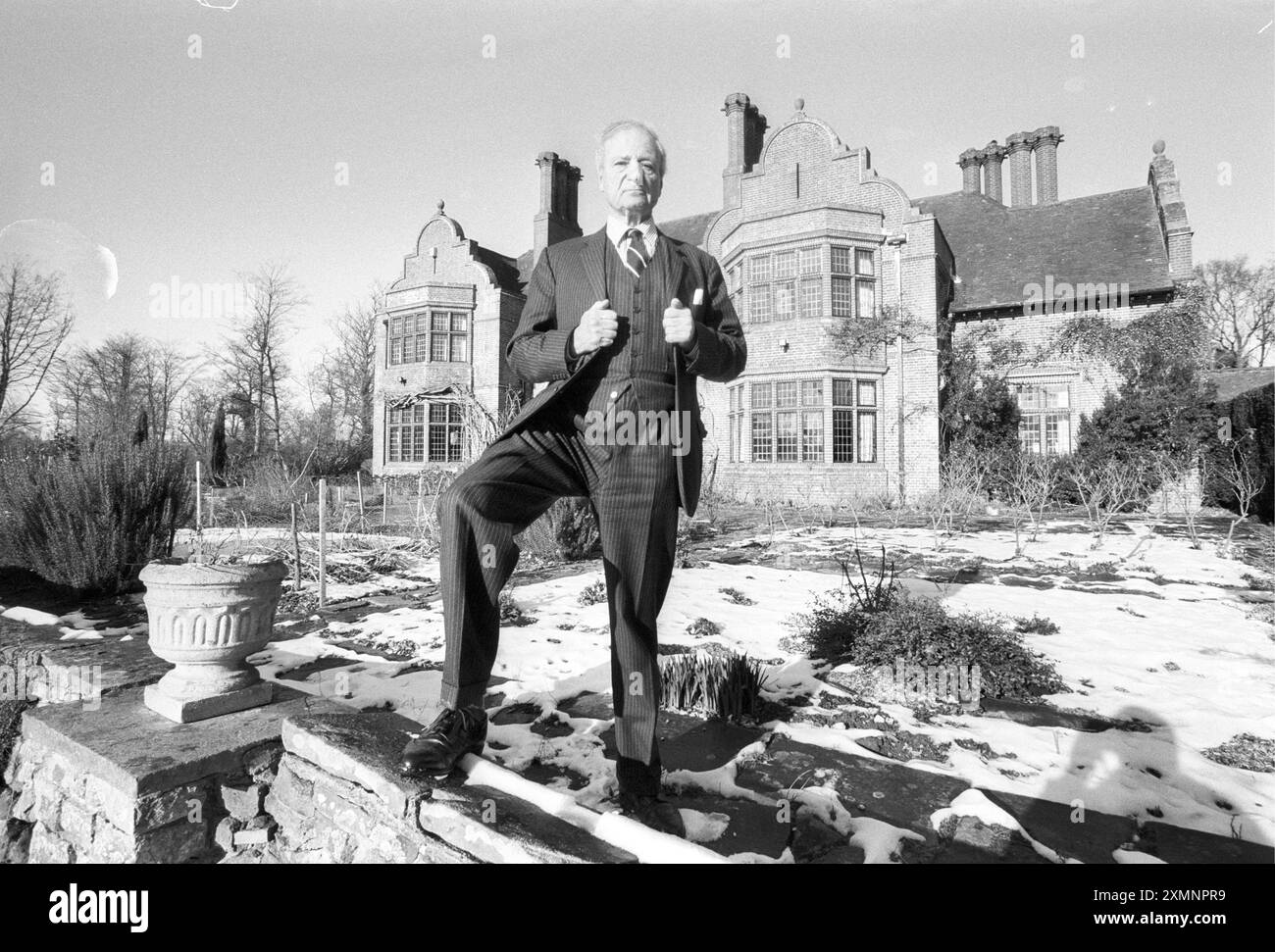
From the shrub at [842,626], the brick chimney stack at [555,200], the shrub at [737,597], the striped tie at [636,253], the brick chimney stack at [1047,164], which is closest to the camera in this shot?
the striped tie at [636,253]

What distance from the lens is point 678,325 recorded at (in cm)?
185

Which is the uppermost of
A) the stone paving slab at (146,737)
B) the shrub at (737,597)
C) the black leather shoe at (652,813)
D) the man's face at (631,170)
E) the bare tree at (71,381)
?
the bare tree at (71,381)

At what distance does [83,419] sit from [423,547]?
3.74 metres

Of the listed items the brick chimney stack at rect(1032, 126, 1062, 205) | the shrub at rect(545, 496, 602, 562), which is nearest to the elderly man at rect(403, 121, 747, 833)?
the shrub at rect(545, 496, 602, 562)

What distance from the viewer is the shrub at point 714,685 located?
314 cm

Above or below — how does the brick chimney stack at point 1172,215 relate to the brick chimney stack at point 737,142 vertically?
below

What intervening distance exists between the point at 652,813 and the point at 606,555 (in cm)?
74

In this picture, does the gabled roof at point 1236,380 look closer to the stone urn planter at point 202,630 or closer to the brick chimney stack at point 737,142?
the brick chimney stack at point 737,142

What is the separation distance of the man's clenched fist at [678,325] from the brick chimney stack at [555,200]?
2149 centimetres

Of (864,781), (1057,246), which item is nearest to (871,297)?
(1057,246)

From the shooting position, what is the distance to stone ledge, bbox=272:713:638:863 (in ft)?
5.14

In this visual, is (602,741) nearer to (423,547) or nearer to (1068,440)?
(423,547)

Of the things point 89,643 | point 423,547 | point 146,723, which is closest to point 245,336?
point 423,547

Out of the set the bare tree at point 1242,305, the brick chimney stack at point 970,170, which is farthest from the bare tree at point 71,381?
the bare tree at point 1242,305
